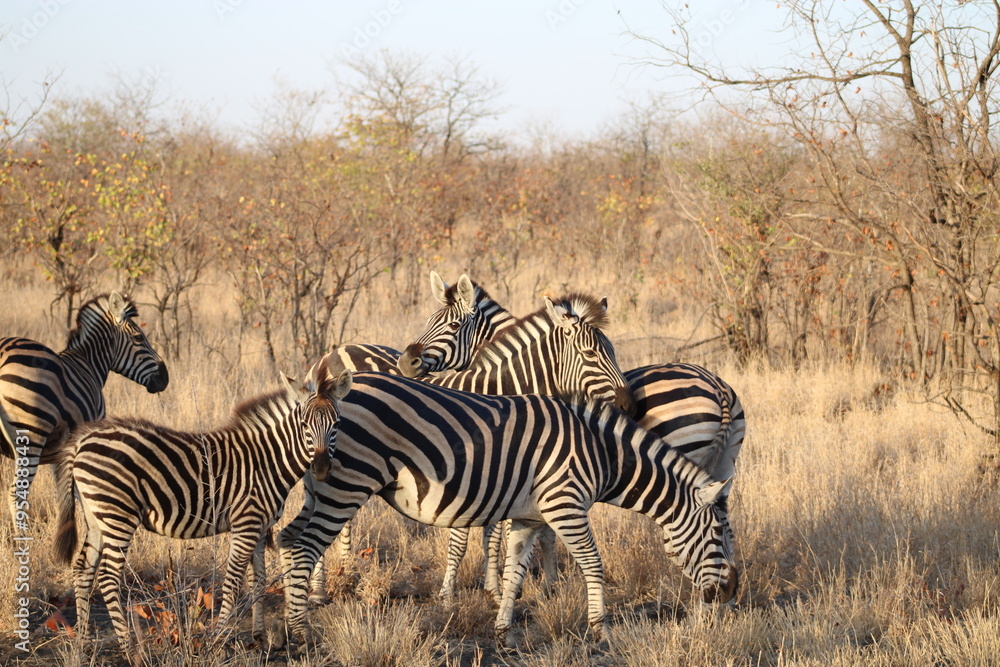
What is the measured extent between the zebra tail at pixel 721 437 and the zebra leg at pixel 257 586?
2456 millimetres

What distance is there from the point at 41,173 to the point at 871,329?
1171 centimetres

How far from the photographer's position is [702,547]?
172 inches

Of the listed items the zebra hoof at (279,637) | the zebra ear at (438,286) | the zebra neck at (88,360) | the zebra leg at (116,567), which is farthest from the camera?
the zebra ear at (438,286)

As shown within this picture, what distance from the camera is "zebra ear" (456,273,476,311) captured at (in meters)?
5.93

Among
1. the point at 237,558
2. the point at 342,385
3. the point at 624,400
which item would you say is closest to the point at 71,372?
the point at 237,558

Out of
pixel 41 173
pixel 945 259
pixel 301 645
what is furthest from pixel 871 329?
Answer: pixel 41 173

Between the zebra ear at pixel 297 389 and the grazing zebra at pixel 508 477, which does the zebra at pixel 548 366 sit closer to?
the grazing zebra at pixel 508 477

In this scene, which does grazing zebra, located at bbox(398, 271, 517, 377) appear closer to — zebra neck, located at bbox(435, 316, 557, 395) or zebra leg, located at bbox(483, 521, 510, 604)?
zebra neck, located at bbox(435, 316, 557, 395)

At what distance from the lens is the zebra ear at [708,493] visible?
426 cm

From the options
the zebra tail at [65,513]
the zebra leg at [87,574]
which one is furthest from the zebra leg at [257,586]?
the zebra tail at [65,513]

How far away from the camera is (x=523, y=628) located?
4637mm

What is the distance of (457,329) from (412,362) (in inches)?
19.4

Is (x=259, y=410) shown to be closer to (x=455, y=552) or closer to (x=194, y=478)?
(x=194, y=478)

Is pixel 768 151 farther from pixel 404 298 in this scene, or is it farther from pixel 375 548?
pixel 375 548
